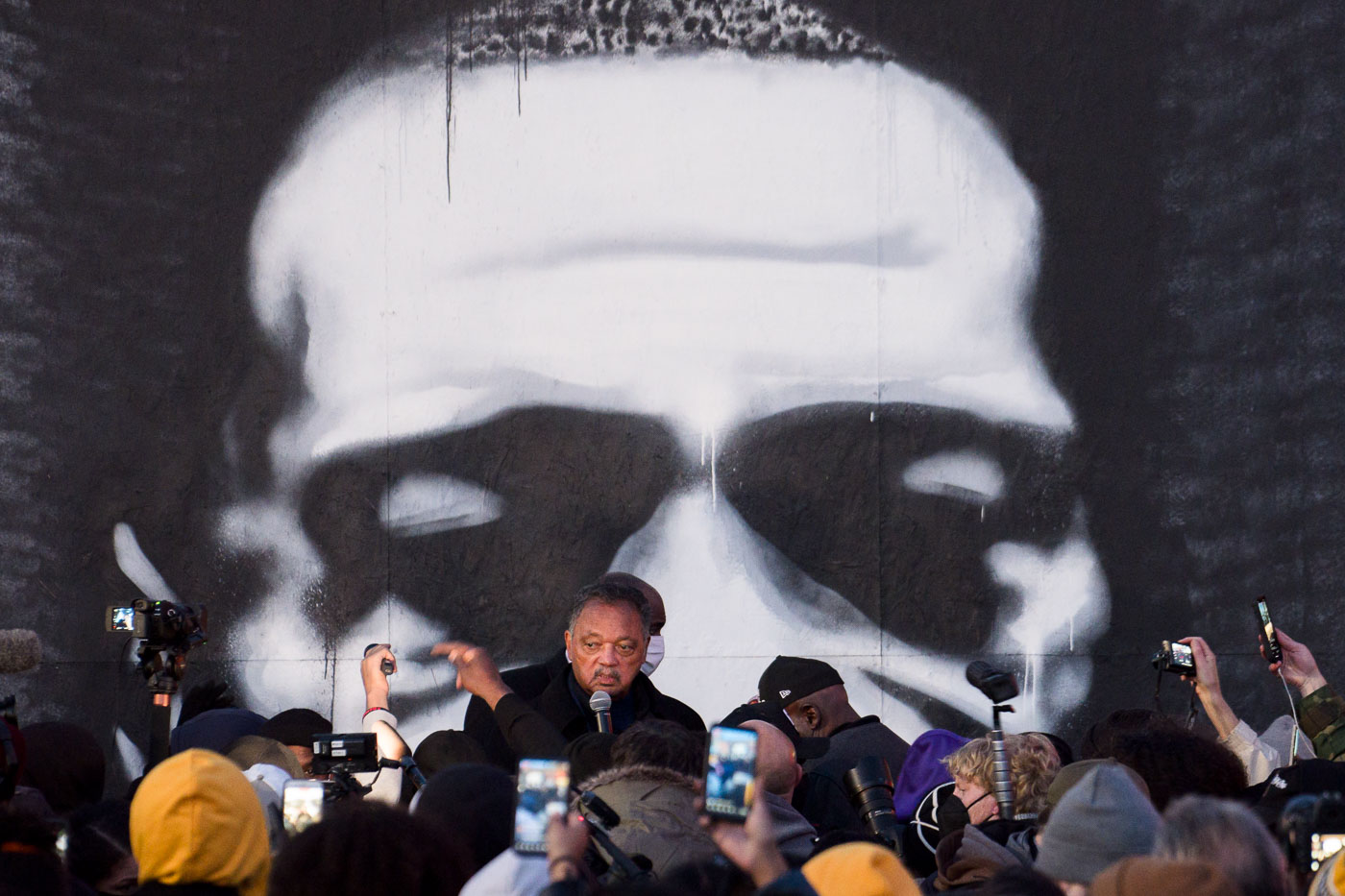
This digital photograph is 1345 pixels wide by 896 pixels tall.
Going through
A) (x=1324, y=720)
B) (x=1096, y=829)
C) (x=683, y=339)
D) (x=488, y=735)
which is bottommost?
(x=488, y=735)

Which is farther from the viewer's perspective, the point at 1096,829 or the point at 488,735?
the point at 488,735

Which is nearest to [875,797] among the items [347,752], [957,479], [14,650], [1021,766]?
[1021,766]

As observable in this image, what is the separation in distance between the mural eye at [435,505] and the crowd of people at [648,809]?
1926mm

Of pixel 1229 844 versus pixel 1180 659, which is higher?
pixel 1229 844

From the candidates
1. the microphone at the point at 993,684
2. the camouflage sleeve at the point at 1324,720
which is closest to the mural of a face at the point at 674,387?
the camouflage sleeve at the point at 1324,720

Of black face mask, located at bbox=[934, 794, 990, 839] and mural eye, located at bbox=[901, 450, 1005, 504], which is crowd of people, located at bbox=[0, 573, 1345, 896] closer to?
black face mask, located at bbox=[934, 794, 990, 839]

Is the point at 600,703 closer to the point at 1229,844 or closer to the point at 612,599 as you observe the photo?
the point at 612,599

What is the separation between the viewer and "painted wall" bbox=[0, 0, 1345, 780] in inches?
274

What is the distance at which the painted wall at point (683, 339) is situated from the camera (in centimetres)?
695

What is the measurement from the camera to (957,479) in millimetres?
7016

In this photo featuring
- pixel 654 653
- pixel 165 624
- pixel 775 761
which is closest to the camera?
pixel 775 761

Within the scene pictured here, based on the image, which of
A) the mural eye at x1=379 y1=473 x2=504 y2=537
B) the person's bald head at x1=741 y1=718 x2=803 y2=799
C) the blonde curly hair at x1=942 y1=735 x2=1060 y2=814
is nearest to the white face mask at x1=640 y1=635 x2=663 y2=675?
the mural eye at x1=379 y1=473 x2=504 y2=537

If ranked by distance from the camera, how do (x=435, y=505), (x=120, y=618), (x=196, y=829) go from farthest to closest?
(x=435, y=505)
(x=120, y=618)
(x=196, y=829)

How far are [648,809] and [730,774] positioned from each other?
55 centimetres
